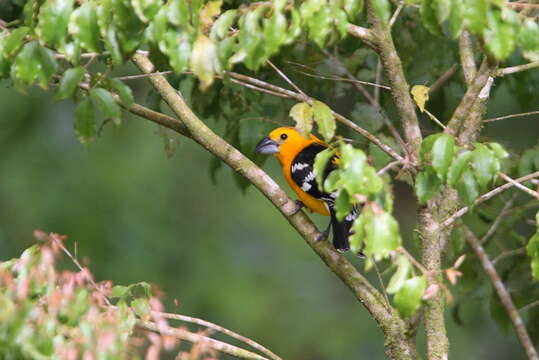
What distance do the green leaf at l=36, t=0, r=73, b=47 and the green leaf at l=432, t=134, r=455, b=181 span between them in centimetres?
121

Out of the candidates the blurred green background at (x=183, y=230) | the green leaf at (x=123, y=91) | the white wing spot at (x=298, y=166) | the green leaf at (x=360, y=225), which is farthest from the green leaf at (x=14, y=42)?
the blurred green background at (x=183, y=230)

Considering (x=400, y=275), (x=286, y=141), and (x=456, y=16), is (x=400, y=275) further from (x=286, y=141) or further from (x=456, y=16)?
(x=286, y=141)

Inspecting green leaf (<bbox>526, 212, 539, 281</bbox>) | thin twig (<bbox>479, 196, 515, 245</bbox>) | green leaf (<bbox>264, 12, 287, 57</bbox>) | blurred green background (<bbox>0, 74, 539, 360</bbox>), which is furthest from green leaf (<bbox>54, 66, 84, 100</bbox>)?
→ blurred green background (<bbox>0, 74, 539, 360</bbox>)

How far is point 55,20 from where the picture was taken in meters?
3.07

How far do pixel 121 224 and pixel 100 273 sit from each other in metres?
0.52

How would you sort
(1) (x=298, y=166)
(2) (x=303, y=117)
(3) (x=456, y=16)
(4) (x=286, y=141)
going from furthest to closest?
1. (4) (x=286, y=141)
2. (1) (x=298, y=166)
3. (2) (x=303, y=117)
4. (3) (x=456, y=16)

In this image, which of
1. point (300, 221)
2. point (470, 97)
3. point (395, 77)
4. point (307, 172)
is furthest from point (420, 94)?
point (307, 172)

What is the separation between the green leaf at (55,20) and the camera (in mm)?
3064

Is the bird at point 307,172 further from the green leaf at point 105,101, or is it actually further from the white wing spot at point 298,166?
the green leaf at point 105,101

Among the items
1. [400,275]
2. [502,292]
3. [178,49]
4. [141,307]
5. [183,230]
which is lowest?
[183,230]

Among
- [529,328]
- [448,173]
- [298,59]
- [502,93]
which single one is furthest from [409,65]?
[502,93]

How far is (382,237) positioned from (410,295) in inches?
11.0

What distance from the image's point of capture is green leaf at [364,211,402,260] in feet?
9.34

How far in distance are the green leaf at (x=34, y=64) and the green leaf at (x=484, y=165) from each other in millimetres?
1377
